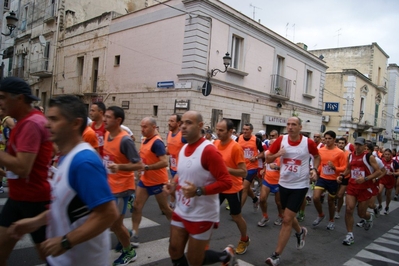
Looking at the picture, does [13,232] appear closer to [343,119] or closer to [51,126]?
[51,126]

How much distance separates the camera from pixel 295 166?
4984mm

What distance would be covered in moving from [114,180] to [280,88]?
18633 mm

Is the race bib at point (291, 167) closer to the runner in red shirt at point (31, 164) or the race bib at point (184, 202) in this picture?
the race bib at point (184, 202)

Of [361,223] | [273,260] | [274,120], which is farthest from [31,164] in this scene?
[274,120]

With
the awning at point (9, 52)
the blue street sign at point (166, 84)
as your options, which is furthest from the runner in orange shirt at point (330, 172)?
the awning at point (9, 52)

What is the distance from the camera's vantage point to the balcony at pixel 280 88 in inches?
822

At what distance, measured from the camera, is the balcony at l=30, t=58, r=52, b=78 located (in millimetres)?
25125

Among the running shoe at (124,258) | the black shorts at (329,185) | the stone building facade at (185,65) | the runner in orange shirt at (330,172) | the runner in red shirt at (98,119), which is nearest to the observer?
the running shoe at (124,258)

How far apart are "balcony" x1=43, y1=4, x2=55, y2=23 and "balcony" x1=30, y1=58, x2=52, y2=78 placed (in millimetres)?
2944

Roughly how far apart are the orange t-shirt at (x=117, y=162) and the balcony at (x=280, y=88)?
1743cm

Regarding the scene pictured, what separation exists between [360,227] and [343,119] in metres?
29.2

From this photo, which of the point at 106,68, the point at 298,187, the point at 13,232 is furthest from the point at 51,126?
the point at 106,68

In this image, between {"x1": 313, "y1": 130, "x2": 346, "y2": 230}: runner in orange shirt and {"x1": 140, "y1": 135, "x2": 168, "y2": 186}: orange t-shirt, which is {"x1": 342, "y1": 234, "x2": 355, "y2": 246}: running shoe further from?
{"x1": 140, "y1": 135, "x2": 168, "y2": 186}: orange t-shirt

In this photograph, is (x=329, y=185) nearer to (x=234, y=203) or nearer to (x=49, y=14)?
(x=234, y=203)
